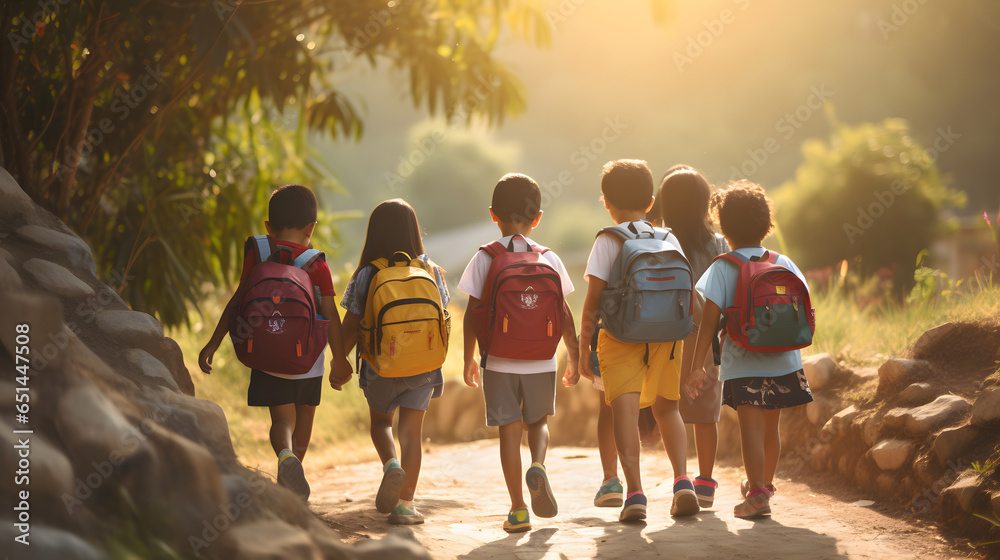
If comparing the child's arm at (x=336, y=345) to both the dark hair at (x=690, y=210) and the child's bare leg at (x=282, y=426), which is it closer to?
the child's bare leg at (x=282, y=426)

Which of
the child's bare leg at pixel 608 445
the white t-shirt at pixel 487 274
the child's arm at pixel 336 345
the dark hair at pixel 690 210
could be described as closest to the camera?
the white t-shirt at pixel 487 274

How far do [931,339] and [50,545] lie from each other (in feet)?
13.5

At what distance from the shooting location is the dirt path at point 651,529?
9.50 feet

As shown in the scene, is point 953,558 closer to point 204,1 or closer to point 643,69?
point 204,1

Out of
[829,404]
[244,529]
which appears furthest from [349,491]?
[829,404]

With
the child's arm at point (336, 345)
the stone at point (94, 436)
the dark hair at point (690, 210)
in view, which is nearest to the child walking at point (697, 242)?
the dark hair at point (690, 210)

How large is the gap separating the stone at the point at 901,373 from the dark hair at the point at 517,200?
2123 millimetres

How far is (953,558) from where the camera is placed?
2830 millimetres

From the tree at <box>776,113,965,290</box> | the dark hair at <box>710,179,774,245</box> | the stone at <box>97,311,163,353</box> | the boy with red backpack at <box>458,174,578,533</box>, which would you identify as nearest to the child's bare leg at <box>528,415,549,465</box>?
the boy with red backpack at <box>458,174,578,533</box>

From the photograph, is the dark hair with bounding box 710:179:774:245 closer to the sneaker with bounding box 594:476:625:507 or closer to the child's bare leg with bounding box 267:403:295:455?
the sneaker with bounding box 594:476:625:507

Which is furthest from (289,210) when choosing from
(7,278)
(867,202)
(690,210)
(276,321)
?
(867,202)

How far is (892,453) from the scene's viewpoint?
3.54 metres

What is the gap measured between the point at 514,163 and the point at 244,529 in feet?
197

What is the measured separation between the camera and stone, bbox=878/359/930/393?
12.6 ft
